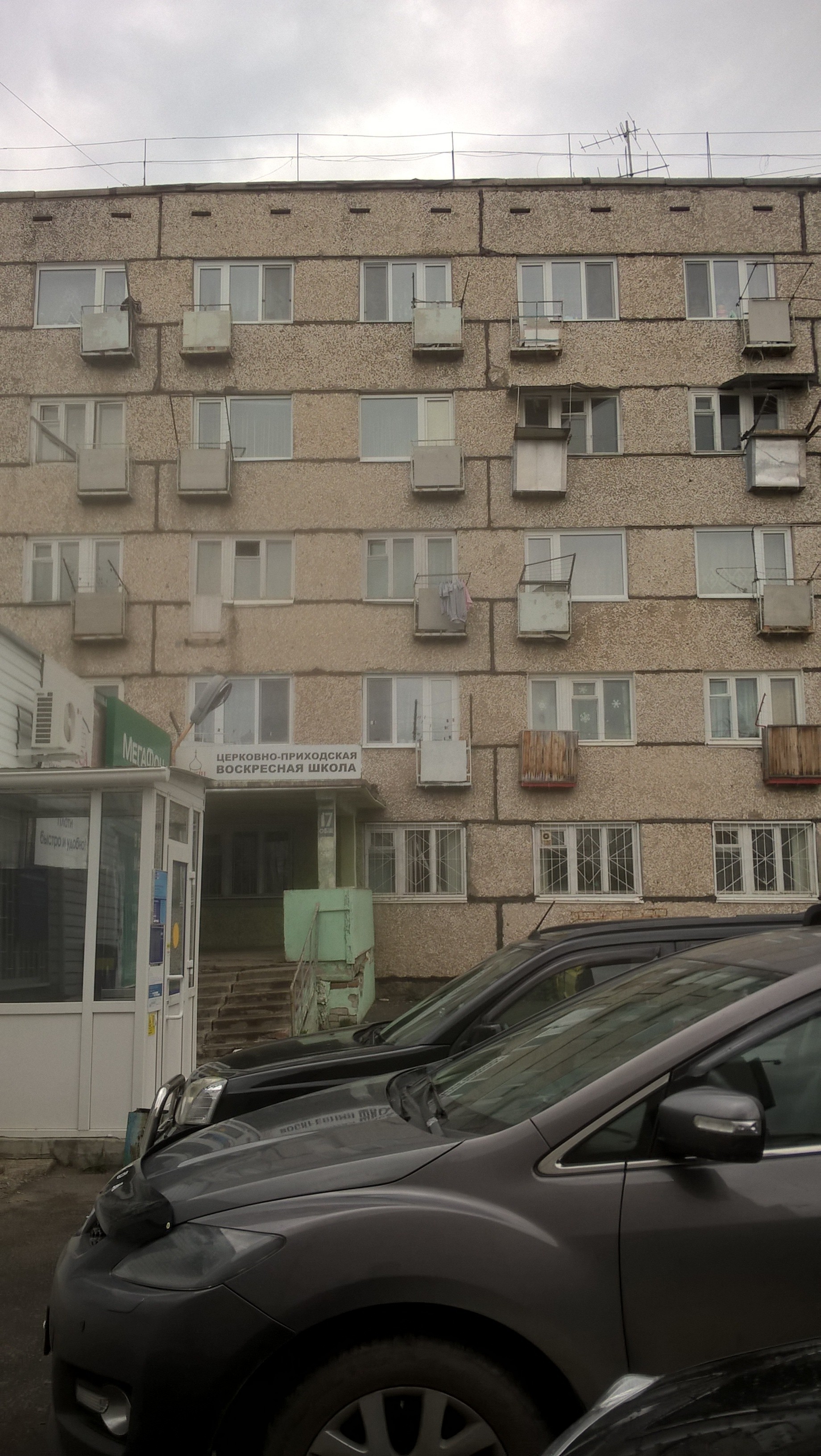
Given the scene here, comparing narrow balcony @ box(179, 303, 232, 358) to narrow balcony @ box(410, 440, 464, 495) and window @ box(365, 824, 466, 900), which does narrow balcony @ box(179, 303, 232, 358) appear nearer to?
narrow balcony @ box(410, 440, 464, 495)

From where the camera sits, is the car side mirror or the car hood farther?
the car hood

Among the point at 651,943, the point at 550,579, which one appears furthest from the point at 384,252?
the point at 651,943

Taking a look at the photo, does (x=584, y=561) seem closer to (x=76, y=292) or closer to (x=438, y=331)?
(x=438, y=331)

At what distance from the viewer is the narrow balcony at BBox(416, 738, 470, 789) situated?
65.2 ft

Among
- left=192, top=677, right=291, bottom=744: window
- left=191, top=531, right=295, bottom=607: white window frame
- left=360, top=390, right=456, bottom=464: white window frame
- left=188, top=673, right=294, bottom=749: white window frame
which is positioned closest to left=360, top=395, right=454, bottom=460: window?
left=360, top=390, right=456, bottom=464: white window frame

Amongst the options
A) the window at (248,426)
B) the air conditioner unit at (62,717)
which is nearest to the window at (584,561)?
the window at (248,426)

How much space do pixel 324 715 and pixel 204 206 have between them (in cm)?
1048

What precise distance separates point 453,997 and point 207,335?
18.3 m

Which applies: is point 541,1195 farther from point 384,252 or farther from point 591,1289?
Answer: point 384,252

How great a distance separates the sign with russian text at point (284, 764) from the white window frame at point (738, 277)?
1113 centimetres

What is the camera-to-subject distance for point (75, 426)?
2155 cm

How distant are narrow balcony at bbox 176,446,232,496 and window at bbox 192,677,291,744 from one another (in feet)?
11.8

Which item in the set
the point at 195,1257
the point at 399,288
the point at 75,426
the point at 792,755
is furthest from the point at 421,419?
the point at 195,1257

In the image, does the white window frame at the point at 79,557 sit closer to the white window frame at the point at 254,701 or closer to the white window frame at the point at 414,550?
the white window frame at the point at 254,701
